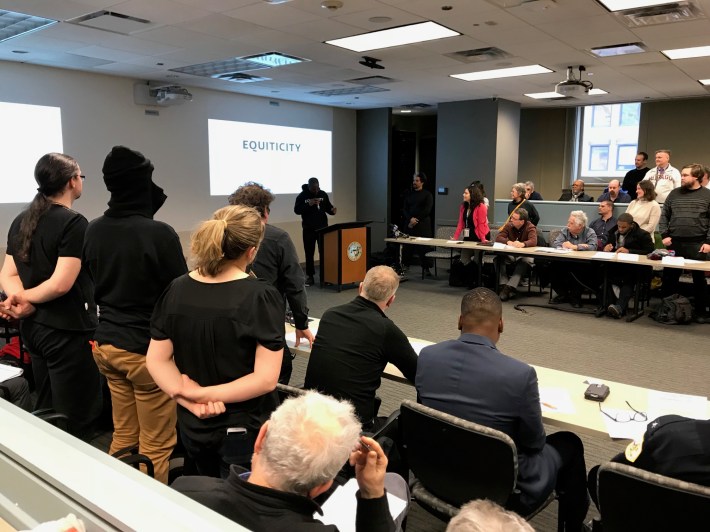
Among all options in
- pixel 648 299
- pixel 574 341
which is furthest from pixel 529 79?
pixel 574 341

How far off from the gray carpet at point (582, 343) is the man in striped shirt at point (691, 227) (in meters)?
0.53

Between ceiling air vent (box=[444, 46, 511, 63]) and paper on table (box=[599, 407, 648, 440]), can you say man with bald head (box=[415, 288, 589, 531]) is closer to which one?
paper on table (box=[599, 407, 648, 440])

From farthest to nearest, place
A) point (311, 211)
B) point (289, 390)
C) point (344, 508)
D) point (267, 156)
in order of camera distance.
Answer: point (267, 156)
point (311, 211)
point (289, 390)
point (344, 508)

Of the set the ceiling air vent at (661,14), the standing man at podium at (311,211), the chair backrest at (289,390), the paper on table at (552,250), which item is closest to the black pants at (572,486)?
the chair backrest at (289,390)

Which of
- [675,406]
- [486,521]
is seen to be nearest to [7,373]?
[486,521]

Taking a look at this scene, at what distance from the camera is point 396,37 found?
5102 mm

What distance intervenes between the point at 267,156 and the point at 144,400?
715cm

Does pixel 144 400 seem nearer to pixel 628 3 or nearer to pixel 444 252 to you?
pixel 628 3

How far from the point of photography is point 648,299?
6305mm

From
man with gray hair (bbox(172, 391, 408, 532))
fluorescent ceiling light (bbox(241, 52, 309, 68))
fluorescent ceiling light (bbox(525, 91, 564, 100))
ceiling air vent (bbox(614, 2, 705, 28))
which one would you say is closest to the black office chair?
man with gray hair (bbox(172, 391, 408, 532))

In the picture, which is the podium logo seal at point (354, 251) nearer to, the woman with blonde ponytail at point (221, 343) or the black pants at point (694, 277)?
the black pants at point (694, 277)

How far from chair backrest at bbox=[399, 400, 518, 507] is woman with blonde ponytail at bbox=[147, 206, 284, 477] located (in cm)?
52

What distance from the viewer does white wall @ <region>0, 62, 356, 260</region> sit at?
20.4 feet

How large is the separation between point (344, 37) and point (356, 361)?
3787 mm
